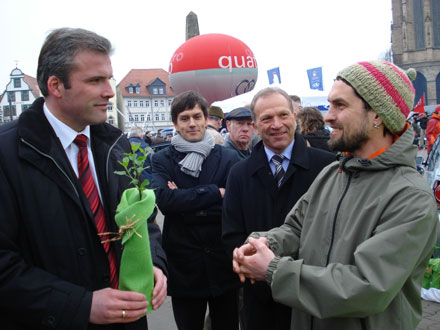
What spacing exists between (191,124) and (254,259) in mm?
1858

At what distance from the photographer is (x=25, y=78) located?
195 feet

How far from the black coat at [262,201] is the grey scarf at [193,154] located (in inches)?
22.9

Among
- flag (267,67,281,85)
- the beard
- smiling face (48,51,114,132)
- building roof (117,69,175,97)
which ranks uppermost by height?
building roof (117,69,175,97)

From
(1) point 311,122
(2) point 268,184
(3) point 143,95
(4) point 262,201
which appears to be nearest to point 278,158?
(2) point 268,184

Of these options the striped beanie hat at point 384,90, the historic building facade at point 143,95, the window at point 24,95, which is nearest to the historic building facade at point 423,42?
the historic building facade at point 143,95

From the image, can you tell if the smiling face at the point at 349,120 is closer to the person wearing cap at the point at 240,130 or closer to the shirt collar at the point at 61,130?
the shirt collar at the point at 61,130

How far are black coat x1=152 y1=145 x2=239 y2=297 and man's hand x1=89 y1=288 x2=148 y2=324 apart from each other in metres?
1.38

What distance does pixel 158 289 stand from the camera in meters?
1.91

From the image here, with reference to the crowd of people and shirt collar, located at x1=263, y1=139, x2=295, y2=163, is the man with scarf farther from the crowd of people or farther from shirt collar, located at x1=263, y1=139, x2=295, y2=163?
the crowd of people

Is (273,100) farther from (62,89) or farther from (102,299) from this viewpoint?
(102,299)

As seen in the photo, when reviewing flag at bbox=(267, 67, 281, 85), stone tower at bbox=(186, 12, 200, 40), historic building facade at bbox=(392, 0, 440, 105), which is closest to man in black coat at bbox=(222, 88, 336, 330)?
flag at bbox=(267, 67, 281, 85)

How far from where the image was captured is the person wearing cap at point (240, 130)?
15.1ft

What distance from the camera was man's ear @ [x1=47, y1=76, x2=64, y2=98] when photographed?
1986mm

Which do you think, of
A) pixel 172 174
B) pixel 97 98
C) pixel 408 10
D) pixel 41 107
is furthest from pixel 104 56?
pixel 408 10
